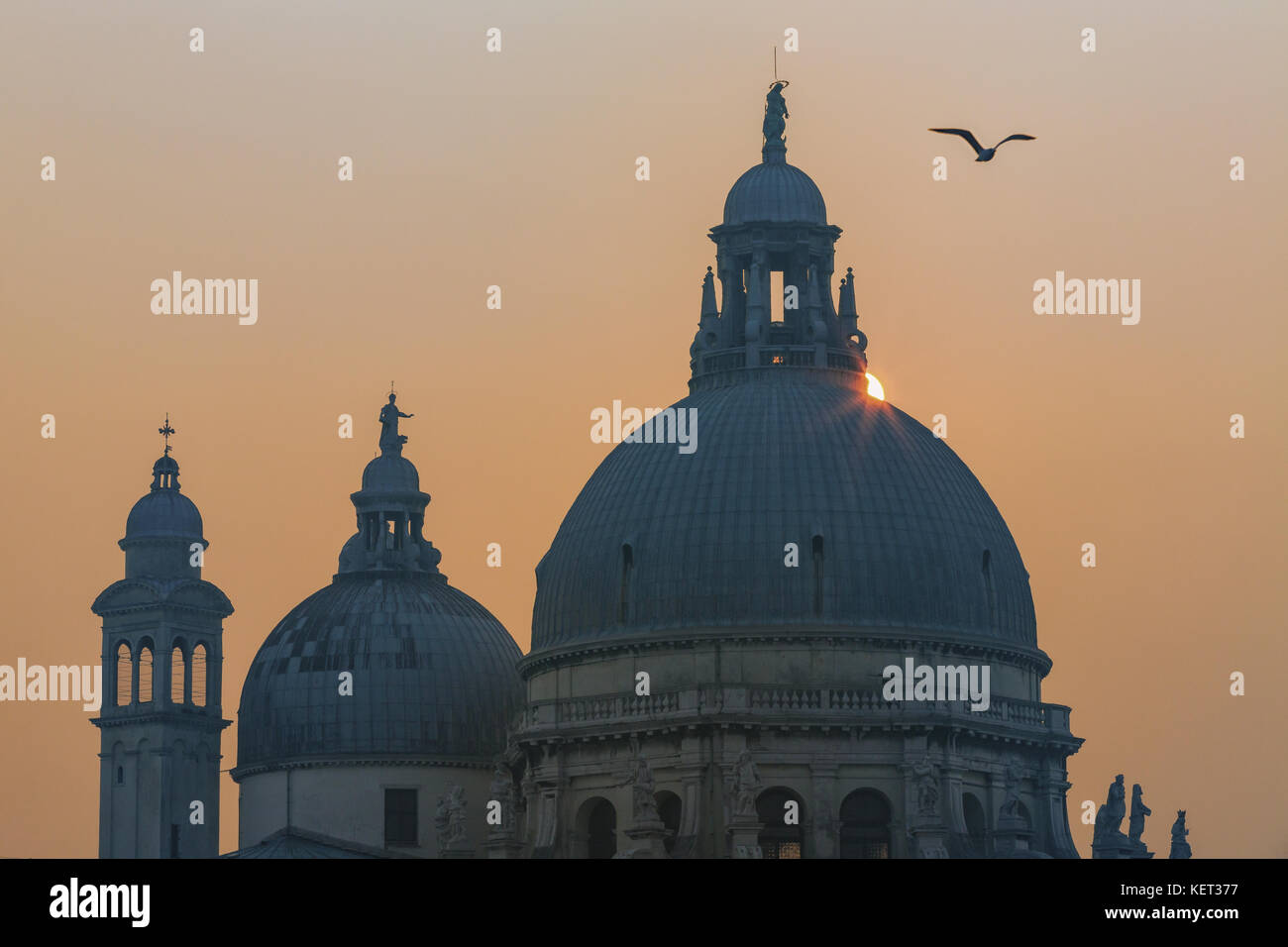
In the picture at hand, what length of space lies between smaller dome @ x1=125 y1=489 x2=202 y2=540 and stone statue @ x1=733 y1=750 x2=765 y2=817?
44.8m

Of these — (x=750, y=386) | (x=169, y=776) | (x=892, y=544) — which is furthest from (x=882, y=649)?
(x=169, y=776)

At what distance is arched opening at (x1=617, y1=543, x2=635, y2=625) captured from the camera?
426 feet

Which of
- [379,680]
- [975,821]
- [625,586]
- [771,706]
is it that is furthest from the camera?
[379,680]

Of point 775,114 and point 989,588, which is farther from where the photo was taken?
point 775,114

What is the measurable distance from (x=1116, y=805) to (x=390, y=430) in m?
40.2

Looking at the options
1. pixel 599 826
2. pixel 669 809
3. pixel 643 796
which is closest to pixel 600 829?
pixel 599 826

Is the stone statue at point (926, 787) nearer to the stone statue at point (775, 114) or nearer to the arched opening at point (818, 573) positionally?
the arched opening at point (818, 573)

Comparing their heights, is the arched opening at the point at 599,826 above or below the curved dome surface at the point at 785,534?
below

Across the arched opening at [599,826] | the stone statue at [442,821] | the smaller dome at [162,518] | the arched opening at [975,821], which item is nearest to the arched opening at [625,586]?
the arched opening at [599,826]

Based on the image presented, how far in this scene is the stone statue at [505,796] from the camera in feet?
431

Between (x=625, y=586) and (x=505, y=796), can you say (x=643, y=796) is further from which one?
(x=505, y=796)

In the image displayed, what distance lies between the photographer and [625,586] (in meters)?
130

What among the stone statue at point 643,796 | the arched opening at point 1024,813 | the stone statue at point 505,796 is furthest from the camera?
the stone statue at point 505,796
